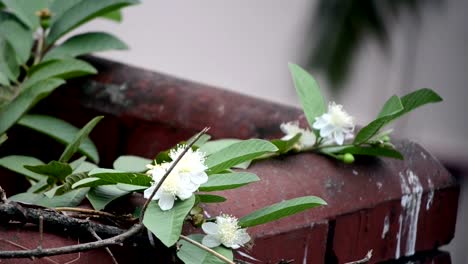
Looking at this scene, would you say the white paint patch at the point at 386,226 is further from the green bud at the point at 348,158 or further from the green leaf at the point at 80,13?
the green leaf at the point at 80,13

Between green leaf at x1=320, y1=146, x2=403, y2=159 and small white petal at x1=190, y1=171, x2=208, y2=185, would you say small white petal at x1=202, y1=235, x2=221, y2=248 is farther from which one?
green leaf at x1=320, y1=146, x2=403, y2=159

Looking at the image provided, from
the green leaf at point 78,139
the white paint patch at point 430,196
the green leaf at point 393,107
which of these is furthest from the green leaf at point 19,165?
the white paint patch at point 430,196

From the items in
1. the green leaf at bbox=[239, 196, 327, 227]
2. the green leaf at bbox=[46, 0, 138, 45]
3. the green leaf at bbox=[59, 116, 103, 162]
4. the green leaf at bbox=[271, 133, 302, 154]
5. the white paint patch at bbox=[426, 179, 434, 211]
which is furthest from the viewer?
the green leaf at bbox=[46, 0, 138, 45]

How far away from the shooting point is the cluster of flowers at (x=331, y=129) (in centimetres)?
130

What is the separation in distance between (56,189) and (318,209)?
0.28m

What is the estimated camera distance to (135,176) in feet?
3.36

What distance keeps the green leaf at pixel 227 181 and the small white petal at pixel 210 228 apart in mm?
33

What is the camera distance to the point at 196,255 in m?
1.00

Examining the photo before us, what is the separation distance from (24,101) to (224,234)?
0.51 metres

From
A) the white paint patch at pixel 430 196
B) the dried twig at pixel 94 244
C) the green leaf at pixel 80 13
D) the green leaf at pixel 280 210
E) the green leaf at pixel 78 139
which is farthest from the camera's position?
the green leaf at pixel 80 13

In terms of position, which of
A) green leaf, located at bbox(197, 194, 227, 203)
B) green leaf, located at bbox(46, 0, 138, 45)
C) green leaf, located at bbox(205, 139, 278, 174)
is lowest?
green leaf, located at bbox(197, 194, 227, 203)

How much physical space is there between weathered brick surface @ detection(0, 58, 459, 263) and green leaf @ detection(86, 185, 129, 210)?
0.09 meters

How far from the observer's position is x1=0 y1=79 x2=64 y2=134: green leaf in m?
1.42

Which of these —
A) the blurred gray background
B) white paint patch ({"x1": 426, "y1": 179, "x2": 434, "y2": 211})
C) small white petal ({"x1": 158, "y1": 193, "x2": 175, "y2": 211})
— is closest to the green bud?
white paint patch ({"x1": 426, "y1": 179, "x2": 434, "y2": 211})
